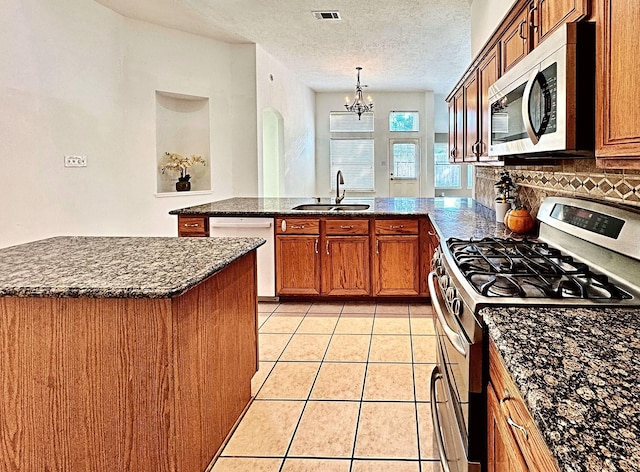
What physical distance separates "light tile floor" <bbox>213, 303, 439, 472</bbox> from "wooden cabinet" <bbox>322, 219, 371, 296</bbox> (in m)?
0.30

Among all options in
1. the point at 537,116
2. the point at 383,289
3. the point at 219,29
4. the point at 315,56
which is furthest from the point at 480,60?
the point at 315,56

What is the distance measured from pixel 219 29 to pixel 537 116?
17.5 ft

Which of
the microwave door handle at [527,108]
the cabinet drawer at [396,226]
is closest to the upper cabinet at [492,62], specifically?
the microwave door handle at [527,108]

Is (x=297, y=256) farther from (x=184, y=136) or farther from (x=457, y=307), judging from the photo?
(x=184, y=136)

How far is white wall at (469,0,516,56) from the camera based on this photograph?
3.87 m

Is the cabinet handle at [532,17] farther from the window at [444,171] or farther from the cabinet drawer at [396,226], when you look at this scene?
the window at [444,171]

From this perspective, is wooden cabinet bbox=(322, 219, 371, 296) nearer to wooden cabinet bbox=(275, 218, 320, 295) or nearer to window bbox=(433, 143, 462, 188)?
wooden cabinet bbox=(275, 218, 320, 295)

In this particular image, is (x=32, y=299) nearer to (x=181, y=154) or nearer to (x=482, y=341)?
(x=482, y=341)

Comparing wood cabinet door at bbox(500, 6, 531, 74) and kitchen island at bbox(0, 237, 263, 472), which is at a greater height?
wood cabinet door at bbox(500, 6, 531, 74)

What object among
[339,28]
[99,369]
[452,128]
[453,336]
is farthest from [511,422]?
[339,28]

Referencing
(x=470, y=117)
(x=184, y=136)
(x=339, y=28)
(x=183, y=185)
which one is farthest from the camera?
(x=184, y=136)

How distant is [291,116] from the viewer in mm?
8945

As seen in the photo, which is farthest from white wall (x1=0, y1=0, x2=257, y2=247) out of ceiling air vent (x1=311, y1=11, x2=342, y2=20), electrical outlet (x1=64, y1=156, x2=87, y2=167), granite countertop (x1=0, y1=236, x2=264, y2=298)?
granite countertop (x1=0, y1=236, x2=264, y2=298)

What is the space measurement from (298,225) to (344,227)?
1.31ft
